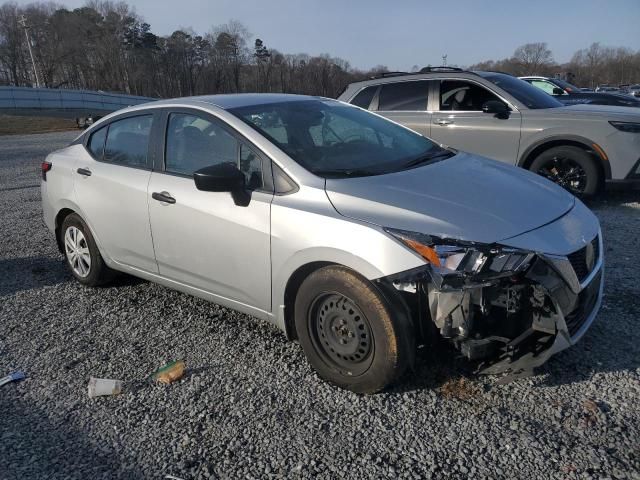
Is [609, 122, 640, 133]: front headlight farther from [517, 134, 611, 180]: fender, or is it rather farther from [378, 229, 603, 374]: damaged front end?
[378, 229, 603, 374]: damaged front end

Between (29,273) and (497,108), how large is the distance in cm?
602

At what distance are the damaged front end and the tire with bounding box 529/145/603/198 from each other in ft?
14.8

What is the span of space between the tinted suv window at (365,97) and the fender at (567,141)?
8.18 ft

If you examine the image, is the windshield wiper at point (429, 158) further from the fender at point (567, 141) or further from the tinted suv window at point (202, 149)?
the fender at point (567, 141)

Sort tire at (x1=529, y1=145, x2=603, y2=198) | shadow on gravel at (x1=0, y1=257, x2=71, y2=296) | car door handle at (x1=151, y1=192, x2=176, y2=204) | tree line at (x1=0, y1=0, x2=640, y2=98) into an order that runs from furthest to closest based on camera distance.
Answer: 1. tree line at (x1=0, y1=0, x2=640, y2=98)
2. tire at (x1=529, y1=145, x2=603, y2=198)
3. shadow on gravel at (x1=0, y1=257, x2=71, y2=296)
4. car door handle at (x1=151, y1=192, x2=176, y2=204)

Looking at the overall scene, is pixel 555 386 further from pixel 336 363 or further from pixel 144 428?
pixel 144 428

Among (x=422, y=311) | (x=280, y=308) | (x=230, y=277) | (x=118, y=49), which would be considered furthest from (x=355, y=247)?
(x=118, y=49)

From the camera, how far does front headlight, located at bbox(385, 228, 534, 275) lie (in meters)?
2.59

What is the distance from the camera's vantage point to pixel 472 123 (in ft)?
24.1

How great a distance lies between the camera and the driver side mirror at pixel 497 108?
700 cm

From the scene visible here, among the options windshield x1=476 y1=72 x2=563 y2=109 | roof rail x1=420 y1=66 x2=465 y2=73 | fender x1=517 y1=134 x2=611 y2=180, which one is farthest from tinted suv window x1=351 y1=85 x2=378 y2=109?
fender x1=517 y1=134 x2=611 y2=180

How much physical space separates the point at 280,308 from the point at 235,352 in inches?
23.3

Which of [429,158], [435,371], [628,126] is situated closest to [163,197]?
[429,158]

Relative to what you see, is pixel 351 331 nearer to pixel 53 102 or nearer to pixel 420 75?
pixel 420 75
